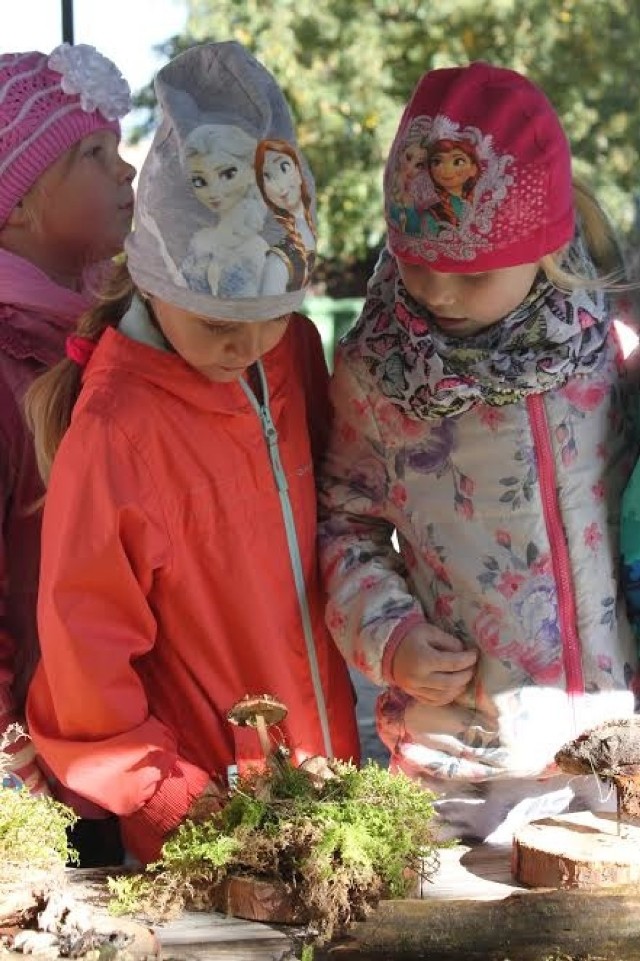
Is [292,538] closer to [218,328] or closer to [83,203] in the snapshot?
[218,328]

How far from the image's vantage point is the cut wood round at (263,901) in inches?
71.1

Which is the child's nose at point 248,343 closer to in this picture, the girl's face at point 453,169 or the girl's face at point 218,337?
the girl's face at point 218,337

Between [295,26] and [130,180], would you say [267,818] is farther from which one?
[295,26]

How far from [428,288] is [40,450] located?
616 millimetres

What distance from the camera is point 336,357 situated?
226 centimetres

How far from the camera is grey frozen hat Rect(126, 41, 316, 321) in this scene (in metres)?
1.90

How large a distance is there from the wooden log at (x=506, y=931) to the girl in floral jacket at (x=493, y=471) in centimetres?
40

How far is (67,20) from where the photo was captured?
334cm

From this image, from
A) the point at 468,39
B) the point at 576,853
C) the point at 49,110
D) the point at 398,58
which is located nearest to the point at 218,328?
the point at 49,110

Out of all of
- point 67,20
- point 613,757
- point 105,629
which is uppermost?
point 67,20

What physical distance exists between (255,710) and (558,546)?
0.53 meters

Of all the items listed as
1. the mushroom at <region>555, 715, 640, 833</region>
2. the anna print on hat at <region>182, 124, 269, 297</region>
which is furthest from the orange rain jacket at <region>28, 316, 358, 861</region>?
the mushroom at <region>555, 715, 640, 833</region>

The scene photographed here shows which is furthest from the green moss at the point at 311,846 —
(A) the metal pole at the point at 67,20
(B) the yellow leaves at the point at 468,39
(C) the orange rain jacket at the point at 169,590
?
(B) the yellow leaves at the point at 468,39

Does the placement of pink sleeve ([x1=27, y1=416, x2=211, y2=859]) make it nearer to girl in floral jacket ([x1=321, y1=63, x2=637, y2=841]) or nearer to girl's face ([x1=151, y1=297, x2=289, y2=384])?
girl's face ([x1=151, y1=297, x2=289, y2=384])
